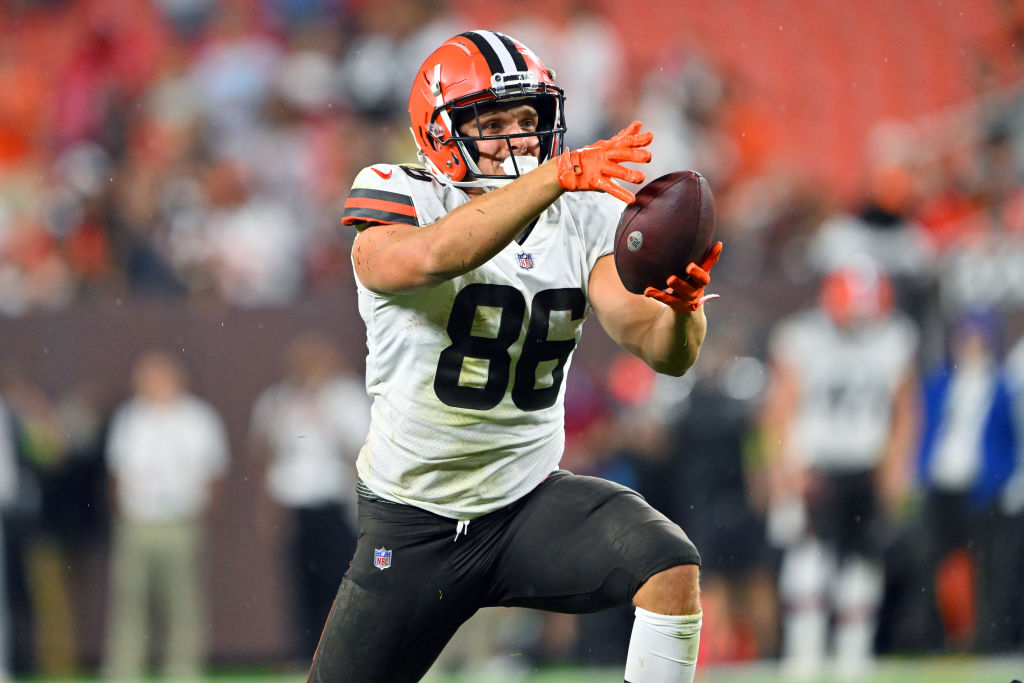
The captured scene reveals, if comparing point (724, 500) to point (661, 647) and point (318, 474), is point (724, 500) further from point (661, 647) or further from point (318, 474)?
point (661, 647)

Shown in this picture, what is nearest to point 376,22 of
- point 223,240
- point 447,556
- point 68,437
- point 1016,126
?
point 223,240

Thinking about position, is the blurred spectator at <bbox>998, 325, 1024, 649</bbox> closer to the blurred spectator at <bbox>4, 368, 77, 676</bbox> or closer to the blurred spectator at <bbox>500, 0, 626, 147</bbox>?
the blurred spectator at <bbox>500, 0, 626, 147</bbox>

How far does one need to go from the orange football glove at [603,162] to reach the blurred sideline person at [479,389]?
0.51 m

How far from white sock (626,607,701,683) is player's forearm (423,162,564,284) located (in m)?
0.87

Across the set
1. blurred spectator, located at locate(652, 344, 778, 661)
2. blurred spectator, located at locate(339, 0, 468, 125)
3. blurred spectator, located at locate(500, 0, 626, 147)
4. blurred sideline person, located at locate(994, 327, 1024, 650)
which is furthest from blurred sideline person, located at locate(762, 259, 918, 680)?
blurred spectator, located at locate(339, 0, 468, 125)

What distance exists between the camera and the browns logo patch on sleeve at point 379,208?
10.00 feet

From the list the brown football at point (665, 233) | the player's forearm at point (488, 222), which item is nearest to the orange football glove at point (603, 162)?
the player's forearm at point (488, 222)

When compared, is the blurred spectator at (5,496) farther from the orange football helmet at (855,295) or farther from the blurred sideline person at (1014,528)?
the blurred sideline person at (1014,528)

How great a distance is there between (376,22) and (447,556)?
6.67 meters

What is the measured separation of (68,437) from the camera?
793 centimetres

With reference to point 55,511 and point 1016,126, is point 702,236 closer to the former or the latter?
point 55,511

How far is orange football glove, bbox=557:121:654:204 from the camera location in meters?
2.62

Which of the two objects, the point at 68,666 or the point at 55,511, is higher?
the point at 55,511

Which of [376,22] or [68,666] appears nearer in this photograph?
[68,666]
